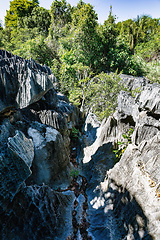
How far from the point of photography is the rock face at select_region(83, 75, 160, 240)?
2.22m

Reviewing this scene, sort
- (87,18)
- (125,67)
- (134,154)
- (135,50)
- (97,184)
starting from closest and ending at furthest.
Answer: (134,154)
(97,184)
(87,18)
(125,67)
(135,50)

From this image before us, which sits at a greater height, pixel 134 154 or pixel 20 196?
pixel 134 154

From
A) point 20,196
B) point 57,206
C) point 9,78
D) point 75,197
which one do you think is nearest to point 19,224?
point 20,196

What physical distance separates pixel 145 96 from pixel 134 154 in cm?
147

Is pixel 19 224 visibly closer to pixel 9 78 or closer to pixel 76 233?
pixel 76 233

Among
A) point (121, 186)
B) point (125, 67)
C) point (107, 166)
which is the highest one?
point (125, 67)

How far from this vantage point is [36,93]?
3041mm

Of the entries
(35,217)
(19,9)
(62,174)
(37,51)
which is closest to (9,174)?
(35,217)

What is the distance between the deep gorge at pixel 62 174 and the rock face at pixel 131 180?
0.05ft

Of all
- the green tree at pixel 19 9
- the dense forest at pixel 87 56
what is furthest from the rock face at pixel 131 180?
the green tree at pixel 19 9

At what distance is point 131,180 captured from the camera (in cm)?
268

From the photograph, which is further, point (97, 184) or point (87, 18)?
point (87, 18)

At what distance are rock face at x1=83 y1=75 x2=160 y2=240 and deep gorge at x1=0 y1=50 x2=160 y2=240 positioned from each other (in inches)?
0.6

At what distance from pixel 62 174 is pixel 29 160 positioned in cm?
191
